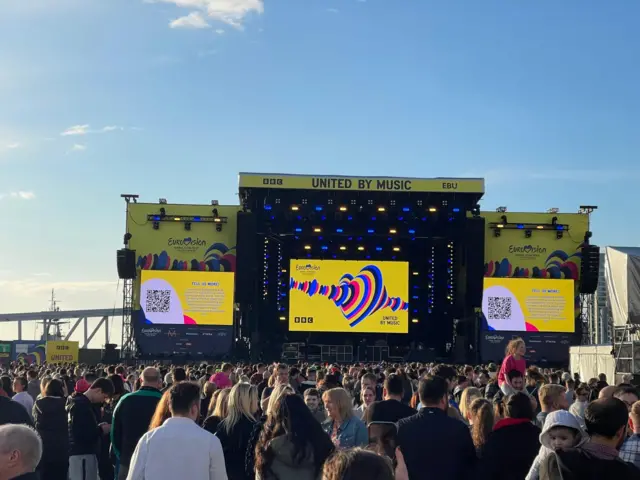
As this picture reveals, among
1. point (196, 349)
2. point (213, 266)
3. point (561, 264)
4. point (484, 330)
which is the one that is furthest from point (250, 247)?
point (561, 264)

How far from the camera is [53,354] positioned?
98.2 ft

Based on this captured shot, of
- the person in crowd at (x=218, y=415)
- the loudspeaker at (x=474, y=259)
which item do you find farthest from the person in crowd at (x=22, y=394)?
the loudspeaker at (x=474, y=259)

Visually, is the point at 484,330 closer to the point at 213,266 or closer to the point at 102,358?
the point at 213,266

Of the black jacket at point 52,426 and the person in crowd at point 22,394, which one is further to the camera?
the person in crowd at point 22,394

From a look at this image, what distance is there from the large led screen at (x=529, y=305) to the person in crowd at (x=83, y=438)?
2626 centimetres

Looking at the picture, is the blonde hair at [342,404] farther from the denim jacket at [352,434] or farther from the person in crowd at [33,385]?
the person in crowd at [33,385]

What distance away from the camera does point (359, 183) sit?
32.0m

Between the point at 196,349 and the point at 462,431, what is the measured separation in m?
28.1

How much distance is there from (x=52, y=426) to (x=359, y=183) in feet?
79.7

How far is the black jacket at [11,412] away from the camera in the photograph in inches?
301

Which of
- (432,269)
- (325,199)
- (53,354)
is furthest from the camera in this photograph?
(432,269)

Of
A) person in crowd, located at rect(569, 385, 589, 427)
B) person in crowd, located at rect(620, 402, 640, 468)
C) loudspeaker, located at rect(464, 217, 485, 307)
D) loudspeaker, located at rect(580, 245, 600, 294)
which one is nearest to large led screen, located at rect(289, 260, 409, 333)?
loudspeaker, located at rect(464, 217, 485, 307)

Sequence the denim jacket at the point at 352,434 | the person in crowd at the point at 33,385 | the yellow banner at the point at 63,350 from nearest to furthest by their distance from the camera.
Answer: the denim jacket at the point at 352,434 < the person in crowd at the point at 33,385 < the yellow banner at the point at 63,350

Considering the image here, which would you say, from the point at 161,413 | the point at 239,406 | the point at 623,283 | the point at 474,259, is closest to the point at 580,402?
the point at 239,406
